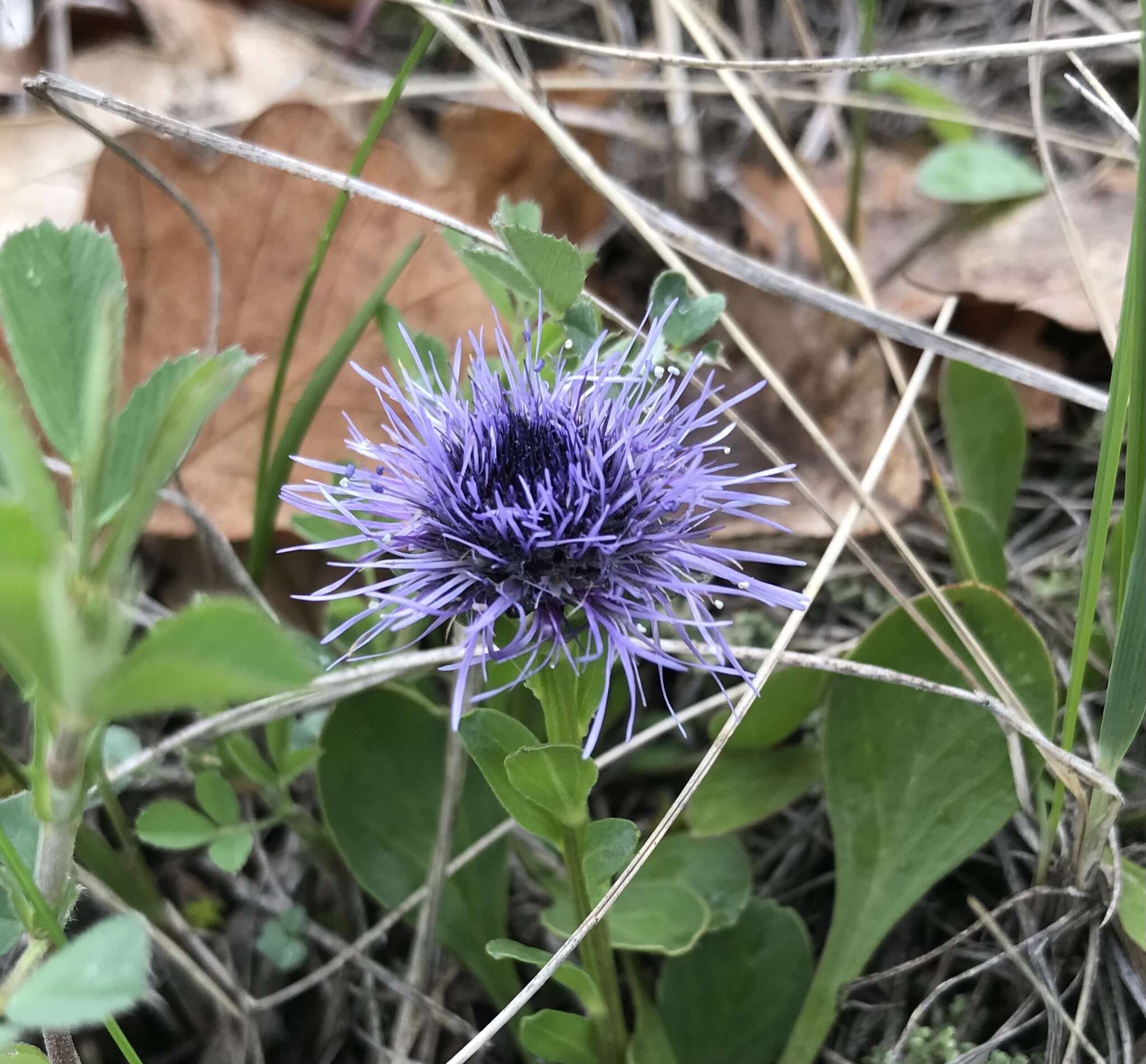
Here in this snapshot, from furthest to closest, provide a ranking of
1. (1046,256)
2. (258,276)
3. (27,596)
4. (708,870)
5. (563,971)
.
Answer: (1046,256), (258,276), (708,870), (563,971), (27,596)

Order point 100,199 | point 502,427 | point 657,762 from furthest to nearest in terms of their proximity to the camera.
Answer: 1. point 100,199
2. point 657,762
3. point 502,427

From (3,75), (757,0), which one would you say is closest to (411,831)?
(3,75)

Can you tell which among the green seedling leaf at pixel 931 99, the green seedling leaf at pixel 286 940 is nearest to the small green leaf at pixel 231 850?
the green seedling leaf at pixel 286 940

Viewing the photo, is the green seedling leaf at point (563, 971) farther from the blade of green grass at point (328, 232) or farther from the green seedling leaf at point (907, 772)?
the blade of green grass at point (328, 232)

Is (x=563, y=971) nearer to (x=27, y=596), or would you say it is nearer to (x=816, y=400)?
(x=27, y=596)

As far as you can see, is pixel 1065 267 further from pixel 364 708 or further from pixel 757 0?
pixel 364 708

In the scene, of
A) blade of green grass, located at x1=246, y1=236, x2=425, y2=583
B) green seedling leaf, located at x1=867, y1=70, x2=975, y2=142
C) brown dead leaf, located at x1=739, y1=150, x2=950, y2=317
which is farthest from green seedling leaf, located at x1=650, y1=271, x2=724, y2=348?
green seedling leaf, located at x1=867, y1=70, x2=975, y2=142

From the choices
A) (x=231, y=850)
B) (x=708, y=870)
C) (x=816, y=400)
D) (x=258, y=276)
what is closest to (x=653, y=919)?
(x=708, y=870)
